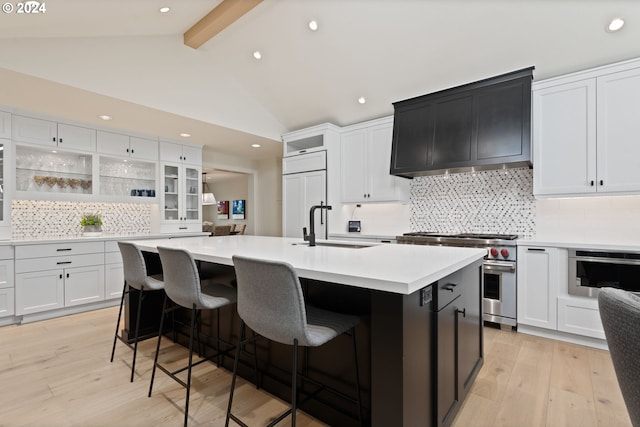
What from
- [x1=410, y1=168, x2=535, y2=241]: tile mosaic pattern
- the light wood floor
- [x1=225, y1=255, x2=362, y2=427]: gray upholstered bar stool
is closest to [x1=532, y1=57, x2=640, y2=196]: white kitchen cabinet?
[x1=410, y1=168, x2=535, y2=241]: tile mosaic pattern

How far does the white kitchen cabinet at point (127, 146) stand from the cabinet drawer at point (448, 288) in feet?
15.0

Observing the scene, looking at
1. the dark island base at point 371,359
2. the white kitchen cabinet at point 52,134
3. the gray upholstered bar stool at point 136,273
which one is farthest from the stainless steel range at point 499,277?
the white kitchen cabinet at point 52,134

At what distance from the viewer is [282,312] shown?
1323mm

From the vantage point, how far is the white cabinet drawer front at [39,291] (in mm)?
3424

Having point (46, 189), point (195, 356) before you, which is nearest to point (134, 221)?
point (46, 189)

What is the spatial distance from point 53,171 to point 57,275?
1326 mm

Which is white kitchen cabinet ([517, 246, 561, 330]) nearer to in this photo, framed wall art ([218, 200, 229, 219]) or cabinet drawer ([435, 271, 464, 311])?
cabinet drawer ([435, 271, 464, 311])

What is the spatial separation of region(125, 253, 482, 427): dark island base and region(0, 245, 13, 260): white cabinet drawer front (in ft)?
8.38

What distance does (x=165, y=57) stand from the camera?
367 cm

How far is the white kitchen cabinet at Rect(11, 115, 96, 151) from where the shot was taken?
360 centimetres

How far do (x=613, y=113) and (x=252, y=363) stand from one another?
3633mm

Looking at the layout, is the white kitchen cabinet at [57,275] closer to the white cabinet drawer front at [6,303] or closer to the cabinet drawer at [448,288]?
the white cabinet drawer front at [6,303]

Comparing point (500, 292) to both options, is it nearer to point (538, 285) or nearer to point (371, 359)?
point (538, 285)

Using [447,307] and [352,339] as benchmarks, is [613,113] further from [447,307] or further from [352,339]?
[352,339]
